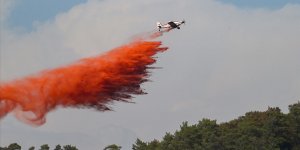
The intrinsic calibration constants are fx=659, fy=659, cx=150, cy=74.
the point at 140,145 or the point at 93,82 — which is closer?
the point at 93,82

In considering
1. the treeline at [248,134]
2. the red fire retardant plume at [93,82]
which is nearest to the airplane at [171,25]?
the red fire retardant plume at [93,82]

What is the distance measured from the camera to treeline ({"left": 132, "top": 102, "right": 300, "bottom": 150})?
10706 cm

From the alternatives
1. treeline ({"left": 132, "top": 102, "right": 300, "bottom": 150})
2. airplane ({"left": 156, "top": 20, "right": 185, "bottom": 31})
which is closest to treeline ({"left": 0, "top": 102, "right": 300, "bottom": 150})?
treeline ({"left": 132, "top": 102, "right": 300, "bottom": 150})

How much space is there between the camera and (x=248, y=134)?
10856 cm

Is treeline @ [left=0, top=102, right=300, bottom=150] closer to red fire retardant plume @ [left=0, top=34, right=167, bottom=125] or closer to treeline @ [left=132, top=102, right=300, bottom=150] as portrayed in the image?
treeline @ [left=132, top=102, right=300, bottom=150]

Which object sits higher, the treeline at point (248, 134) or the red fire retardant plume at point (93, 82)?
the treeline at point (248, 134)

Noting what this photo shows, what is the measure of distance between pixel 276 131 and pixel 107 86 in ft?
199

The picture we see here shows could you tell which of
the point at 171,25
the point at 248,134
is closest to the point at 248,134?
the point at 248,134

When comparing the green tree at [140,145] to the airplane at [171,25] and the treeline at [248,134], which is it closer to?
the treeline at [248,134]

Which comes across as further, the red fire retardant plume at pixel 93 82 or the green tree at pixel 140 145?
the green tree at pixel 140 145

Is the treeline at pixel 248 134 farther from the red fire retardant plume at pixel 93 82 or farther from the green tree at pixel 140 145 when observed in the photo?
the red fire retardant plume at pixel 93 82

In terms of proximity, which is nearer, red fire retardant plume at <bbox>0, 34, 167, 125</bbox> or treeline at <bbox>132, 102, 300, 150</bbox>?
red fire retardant plume at <bbox>0, 34, 167, 125</bbox>

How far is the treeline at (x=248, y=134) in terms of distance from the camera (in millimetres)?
107062

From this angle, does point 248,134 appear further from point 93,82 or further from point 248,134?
point 93,82
